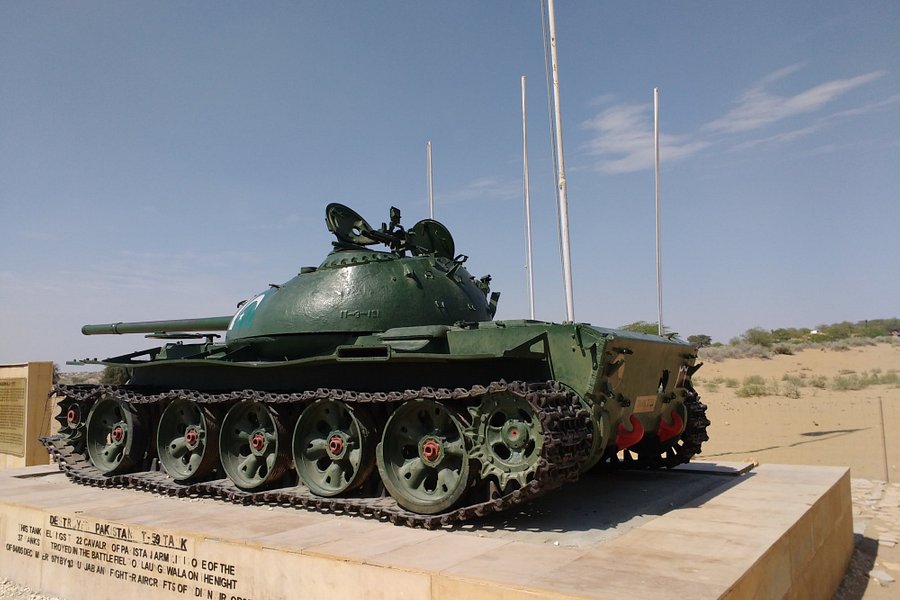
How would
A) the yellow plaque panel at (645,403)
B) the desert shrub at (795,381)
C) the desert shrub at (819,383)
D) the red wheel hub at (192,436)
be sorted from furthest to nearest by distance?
the desert shrub at (795,381), the desert shrub at (819,383), the red wheel hub at (192,436), the yellow plaque panel at (645,403)

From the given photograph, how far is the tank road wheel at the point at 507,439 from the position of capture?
6.49 m

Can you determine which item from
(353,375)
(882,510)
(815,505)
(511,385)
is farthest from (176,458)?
(882,510)

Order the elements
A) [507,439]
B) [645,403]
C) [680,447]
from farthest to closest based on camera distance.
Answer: [680,447]
[645,403]
[507,439]

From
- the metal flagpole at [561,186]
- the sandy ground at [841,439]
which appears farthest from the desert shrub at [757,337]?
the metal flagpole at [561,186]

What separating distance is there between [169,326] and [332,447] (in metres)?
5.35

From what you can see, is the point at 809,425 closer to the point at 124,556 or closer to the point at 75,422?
the point at 75,422

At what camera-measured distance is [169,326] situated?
12070mm

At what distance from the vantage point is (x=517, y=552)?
5.75 m

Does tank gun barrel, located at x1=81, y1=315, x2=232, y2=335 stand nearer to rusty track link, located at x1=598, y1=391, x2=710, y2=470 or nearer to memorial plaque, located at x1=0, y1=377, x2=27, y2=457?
memorial plaque, located at x1=0, y1=377, x2=27, y2=457

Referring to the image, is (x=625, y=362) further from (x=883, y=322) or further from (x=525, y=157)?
(x=883, y=322)

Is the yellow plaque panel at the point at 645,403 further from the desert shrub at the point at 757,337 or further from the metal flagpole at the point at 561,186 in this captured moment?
the desert shrub at the point at 757,337

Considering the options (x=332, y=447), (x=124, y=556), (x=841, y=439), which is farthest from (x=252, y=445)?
(x=841, y=439)

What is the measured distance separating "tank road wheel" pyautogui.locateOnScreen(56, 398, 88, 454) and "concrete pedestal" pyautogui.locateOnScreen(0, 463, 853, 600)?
5.35 ft

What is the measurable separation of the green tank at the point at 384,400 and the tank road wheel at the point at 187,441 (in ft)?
0.09
